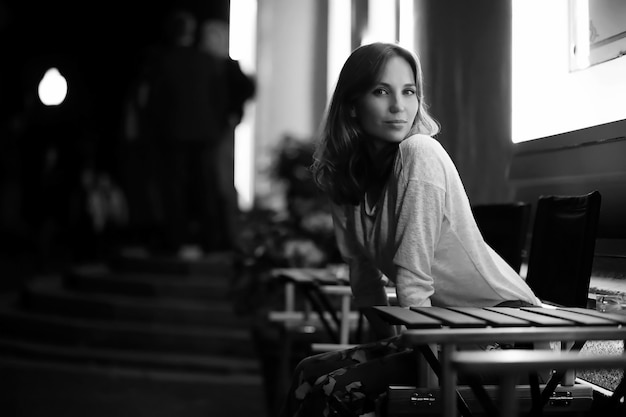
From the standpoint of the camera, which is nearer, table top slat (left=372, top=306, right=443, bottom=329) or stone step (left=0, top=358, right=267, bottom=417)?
table top slat (left=372, top=306, right=443, bottom=329)

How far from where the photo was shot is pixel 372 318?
2.36 m

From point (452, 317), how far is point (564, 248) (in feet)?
2.78

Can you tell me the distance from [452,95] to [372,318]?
1261mm

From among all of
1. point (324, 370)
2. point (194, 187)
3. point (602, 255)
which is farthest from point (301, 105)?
point (324, 370)

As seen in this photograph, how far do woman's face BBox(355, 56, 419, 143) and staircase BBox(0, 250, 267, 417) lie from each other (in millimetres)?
2784

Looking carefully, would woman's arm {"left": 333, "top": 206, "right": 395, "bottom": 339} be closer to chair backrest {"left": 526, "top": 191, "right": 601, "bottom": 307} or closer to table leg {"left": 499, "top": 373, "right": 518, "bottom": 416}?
chair backrest {"left": 526, "top": 191, "right": 601, "bottom": 307}

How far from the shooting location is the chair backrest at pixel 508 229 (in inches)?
108

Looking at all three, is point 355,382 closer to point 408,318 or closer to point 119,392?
point 408,318

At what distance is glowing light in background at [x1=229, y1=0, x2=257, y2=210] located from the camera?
30.6 ft

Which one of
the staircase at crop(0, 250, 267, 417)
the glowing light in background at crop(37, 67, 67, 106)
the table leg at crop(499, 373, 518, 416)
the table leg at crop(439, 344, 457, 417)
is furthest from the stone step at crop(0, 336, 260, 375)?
the glowing light in background at crop(37, 67, 67, 106)

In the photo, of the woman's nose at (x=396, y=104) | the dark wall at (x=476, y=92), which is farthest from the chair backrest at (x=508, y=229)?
the woman's nose at (x=396, y=104)

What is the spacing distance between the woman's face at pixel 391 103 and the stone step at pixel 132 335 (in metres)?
4.01

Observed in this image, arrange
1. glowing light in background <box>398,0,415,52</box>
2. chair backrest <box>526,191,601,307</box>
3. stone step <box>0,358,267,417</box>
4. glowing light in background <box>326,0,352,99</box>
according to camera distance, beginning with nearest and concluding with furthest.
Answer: chair backrest <box>526,191,601,307</box>, glowing light in background <box>398,0,415,52</box>, stone step <box>0,358,267,417</box>, glowing light in background <box>326,0,352,99</box>

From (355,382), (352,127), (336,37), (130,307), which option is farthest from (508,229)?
(336,37)
